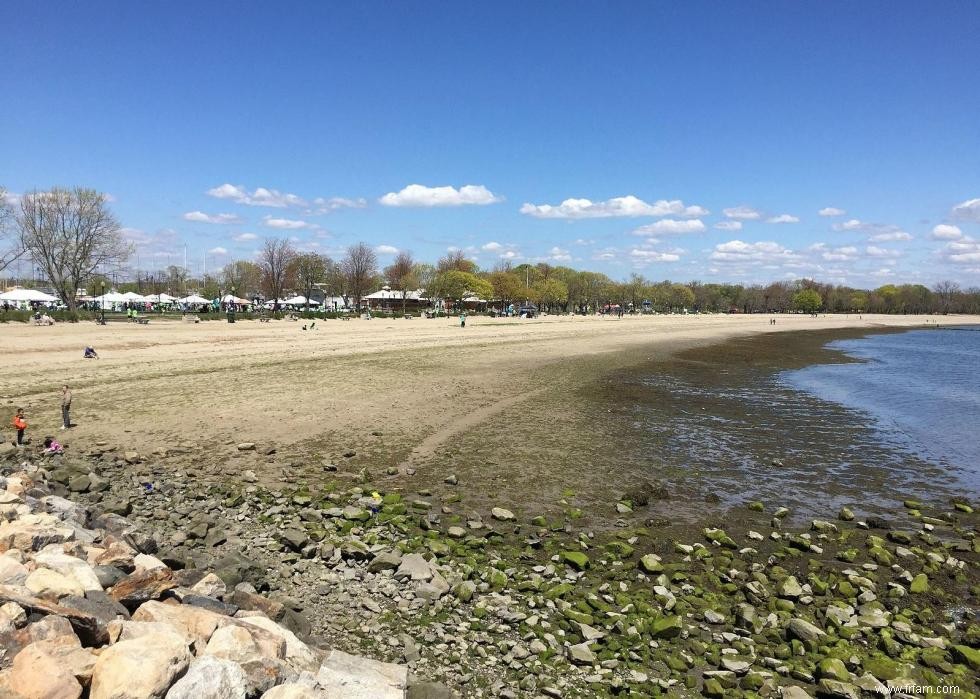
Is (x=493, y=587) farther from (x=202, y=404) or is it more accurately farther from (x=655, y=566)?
(x=202, y=404)

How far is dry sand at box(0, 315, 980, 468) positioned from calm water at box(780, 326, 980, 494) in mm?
13754


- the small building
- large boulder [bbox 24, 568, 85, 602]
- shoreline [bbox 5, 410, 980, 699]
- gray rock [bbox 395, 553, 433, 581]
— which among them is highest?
the small building

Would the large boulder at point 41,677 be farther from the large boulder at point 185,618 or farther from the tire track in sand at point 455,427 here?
the tire track in sand at point 455,427

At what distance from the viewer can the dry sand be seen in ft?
56.3

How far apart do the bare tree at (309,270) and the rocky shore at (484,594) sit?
110975 millimetres

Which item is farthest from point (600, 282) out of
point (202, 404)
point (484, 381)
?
point (202, 404)

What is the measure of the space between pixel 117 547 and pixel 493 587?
541 centimetres

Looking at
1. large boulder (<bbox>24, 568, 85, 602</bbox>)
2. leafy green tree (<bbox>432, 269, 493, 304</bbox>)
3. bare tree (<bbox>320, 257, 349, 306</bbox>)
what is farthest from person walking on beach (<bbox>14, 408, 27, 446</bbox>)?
bare tree (<bbox>320, 257, 349, 306</bbox>)

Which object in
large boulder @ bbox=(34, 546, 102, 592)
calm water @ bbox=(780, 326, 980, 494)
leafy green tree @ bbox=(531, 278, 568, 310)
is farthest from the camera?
leafy green tree @ bbox=(531, 278, 568, 310)

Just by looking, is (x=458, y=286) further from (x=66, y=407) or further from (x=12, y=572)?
(x=12, y=572)

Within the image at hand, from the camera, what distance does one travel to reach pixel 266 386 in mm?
24750

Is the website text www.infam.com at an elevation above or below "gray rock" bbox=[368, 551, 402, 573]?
below

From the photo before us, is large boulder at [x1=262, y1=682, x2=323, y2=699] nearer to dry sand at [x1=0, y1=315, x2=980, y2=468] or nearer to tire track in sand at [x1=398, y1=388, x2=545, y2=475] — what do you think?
tire track in sand at [x1=398, y1=388, x2=545, y2=475]

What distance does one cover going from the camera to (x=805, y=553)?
9844 mm
